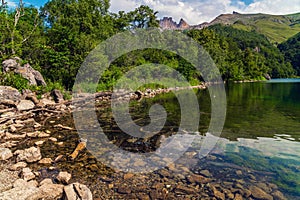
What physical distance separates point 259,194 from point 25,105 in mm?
19280

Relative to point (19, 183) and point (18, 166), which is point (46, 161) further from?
point (19, 183)

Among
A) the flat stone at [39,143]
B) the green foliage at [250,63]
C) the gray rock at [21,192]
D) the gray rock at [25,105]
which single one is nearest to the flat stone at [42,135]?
the flat stone at [39,143]

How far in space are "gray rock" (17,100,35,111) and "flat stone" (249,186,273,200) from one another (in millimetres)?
18363

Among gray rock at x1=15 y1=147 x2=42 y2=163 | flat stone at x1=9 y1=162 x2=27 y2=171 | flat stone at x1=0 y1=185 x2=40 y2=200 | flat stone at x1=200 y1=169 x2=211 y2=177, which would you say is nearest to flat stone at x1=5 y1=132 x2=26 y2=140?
gray rock at x1=15 y1=147 x2=42 y2=163

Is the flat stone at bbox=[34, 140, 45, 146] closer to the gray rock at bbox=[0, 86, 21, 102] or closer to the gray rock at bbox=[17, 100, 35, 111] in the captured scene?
the gray rock at bbox=[17, 100, 35, 111]

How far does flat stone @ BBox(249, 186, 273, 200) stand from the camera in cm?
719

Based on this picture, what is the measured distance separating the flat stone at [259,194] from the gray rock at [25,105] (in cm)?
1836

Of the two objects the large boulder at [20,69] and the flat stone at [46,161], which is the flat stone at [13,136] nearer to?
the flat stone at [46,161]

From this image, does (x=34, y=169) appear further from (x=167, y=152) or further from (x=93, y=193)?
(x=167, y=152)

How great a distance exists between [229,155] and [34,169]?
8229 millimetres

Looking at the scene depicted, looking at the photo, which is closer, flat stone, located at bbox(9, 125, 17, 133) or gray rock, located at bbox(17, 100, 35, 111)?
flat stone, located at bbox(9, 125, 17, 133)

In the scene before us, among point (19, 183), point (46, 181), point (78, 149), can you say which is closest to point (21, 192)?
point (19, 183)

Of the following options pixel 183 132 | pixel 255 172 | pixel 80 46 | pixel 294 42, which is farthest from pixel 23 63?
pixel 294 42

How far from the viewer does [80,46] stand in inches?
1359
